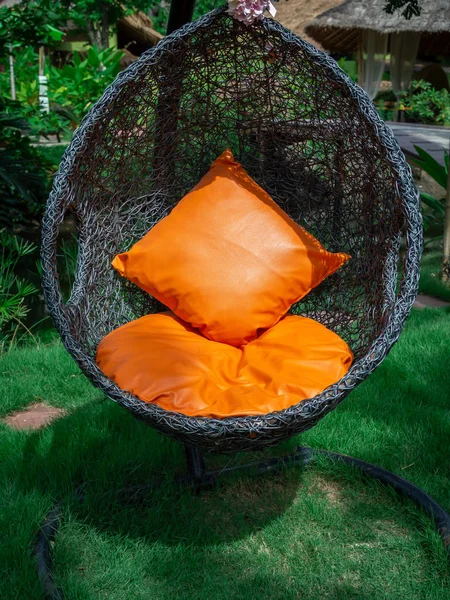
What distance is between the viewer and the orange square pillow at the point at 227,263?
2.03 meters

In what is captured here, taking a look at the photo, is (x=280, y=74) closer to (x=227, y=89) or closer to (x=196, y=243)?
(x=227, y=89)

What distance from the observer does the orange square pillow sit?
2031 mm

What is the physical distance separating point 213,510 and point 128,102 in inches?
46.0

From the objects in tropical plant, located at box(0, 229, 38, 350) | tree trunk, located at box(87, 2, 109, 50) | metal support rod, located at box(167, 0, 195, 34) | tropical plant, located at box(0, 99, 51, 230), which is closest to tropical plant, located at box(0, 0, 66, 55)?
tropical plant, located at box(0, 99, 51, 230)

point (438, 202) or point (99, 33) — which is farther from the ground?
point (99, 33)

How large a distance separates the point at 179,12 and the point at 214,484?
170 centimetres

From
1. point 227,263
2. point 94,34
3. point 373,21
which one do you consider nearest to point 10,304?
point 227,263

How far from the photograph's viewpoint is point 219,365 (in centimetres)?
192

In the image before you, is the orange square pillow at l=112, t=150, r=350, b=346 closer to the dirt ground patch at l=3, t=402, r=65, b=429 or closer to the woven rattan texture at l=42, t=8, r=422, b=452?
the woven rattan texture at l=42, t=8, r=422, b=452

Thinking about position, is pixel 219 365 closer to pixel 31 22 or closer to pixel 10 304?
pixel 10 304

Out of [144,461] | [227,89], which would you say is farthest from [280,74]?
[144,461]

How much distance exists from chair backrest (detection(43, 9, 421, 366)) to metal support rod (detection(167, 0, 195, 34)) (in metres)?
0.57

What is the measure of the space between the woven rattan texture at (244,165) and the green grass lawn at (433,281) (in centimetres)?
179

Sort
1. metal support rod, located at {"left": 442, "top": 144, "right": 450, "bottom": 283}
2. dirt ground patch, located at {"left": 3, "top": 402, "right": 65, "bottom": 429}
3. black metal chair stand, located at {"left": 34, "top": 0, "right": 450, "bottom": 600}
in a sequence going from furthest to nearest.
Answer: metal support rod, located at {"left": 442, "top": 144, "right": 450, "bottom": 283}, dirt ground patch, located at {"left": 3, "top": 402, "right": 65, "bottom": 429}, black metal chair stand, located at {"left": 34, "top": 0, "right": 450, "bottom": 600}
